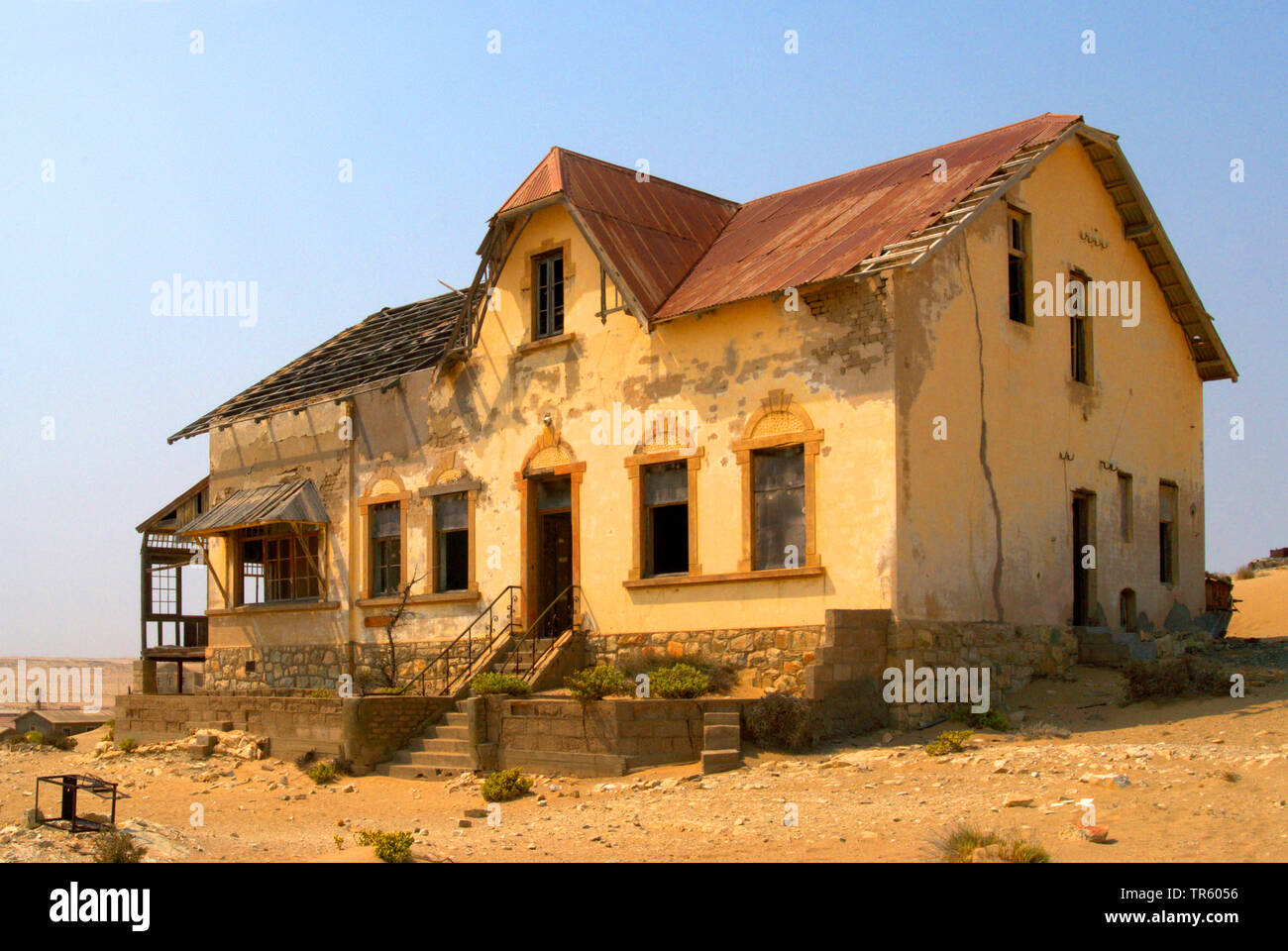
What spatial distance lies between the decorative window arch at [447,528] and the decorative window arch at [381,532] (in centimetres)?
87

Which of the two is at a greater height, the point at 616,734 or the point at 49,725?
the point at 616,734

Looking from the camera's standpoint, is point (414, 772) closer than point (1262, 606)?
Yes

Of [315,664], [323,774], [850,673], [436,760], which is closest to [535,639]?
[436,760]

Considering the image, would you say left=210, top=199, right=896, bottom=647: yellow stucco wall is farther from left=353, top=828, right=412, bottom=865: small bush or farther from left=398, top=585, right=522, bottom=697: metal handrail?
left=353, top=828, right=412, bottom=865: small bush

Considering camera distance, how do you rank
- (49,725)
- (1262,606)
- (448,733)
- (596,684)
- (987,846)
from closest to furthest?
(987,846) < (596,684) < (448,733) < (49,725) < (1262,606)

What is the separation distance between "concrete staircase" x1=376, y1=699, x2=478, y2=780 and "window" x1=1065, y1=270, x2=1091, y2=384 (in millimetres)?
10911

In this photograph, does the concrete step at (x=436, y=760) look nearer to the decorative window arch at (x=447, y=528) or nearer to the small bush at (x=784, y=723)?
the small bush at (x=784, y=723)

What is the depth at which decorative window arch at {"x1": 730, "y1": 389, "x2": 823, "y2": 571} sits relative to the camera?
60.6ft

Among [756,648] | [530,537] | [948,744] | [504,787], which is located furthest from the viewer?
[530,537]

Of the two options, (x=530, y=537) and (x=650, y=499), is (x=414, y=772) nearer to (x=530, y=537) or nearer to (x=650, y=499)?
(x=530, y=537)

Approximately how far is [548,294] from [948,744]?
10.4m

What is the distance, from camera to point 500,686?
1873cm

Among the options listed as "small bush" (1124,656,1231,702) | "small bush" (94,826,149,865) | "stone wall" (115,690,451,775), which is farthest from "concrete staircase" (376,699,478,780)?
"small bush" (1124,656,1231,702)
